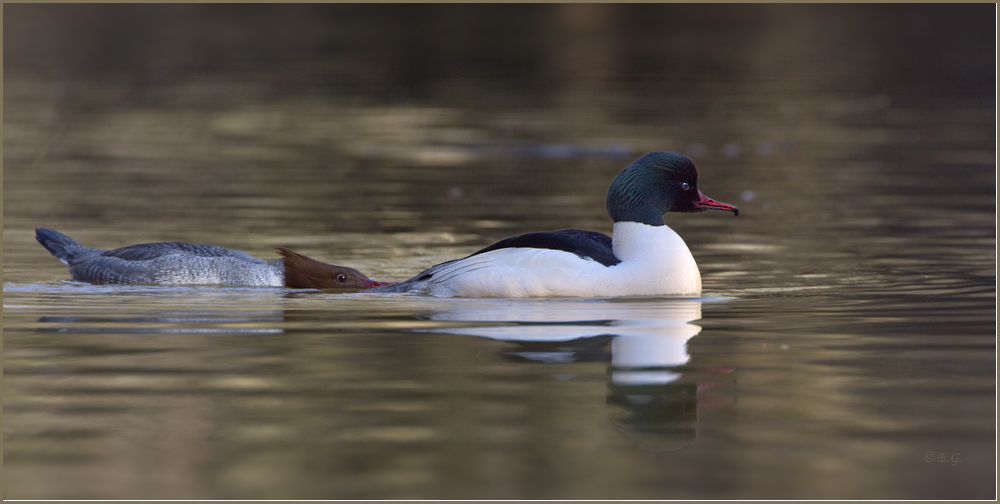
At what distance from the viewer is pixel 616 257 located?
8.95 meters

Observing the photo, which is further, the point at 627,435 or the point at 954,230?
the point at 954,230

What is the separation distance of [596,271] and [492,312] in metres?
0.77

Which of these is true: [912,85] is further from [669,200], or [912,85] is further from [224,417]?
[224,417]

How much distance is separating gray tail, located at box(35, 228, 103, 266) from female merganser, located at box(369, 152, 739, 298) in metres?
3.01

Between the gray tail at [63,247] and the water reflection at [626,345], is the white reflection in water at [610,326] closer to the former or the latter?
the water reflection at [626,345]

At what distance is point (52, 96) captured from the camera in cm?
2681

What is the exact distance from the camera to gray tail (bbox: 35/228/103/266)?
10508mm

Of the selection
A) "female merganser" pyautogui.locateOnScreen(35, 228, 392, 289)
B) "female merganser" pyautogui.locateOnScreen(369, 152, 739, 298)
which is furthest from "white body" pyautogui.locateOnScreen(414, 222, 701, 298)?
"female merganser" pyautogui.locateOnScreen(35, 228, 392, 289)

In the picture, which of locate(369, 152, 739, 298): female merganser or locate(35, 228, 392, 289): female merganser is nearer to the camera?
locate(369, 152, 739, 298): female merganser

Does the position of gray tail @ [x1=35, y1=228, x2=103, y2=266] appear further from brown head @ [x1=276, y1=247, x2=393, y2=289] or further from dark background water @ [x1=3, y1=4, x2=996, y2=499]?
brown head @ [x1=276, y1=247, x2=393, y2=289]

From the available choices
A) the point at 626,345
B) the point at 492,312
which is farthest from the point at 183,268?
the point at 626,345

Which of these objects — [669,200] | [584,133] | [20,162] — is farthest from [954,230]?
[20,162]

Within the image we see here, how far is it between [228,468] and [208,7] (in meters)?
56.8

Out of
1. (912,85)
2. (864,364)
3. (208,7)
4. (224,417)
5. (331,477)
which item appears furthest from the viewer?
(208,7)
